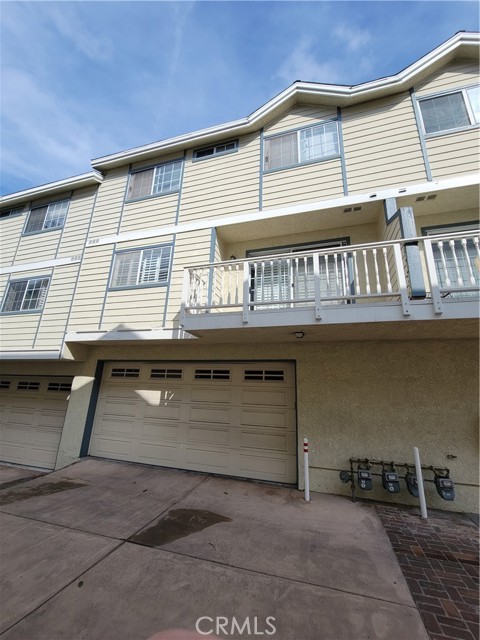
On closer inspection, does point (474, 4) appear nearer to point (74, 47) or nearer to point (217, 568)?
point (74, 47)

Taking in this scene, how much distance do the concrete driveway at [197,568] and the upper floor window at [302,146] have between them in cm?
705

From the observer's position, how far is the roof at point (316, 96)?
554cm

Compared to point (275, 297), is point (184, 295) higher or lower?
lower

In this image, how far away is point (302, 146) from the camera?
6367mm

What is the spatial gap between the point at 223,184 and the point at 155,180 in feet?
7.39

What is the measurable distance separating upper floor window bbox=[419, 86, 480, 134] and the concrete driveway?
24.6ft

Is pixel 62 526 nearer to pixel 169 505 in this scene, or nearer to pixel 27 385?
pixel 169 505

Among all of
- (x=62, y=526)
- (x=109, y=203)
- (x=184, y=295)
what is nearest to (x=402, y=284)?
(x=184, y=295)

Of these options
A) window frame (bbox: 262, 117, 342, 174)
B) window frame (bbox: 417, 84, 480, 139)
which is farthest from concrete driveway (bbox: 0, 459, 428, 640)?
window frame (bbox: 417, 84, 480, 139)

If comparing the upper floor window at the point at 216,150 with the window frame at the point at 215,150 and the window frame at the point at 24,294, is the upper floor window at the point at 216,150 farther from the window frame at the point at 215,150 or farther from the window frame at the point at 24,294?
the window frame at the point at 24,294

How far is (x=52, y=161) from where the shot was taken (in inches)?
373

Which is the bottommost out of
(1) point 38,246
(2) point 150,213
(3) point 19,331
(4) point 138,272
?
(3) point 19,331

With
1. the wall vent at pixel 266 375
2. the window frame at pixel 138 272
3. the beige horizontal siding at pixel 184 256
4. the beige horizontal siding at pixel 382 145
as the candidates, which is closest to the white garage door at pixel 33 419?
the window frame at pixel 138 272

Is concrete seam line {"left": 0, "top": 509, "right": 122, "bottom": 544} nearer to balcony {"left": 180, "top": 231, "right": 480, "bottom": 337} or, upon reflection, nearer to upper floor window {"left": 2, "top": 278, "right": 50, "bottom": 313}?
balcony {"left": 180, "top": 231, "right": 480, "bottom": 337}
